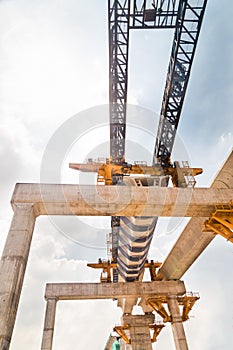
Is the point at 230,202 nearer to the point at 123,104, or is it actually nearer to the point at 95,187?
the point at 95,187

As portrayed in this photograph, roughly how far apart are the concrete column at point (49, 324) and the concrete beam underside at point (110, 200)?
35.8 feet

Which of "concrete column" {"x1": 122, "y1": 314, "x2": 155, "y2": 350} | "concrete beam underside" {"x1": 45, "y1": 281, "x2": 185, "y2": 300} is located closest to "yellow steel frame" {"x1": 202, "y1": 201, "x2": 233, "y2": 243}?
"concrete beam underside" {"x1": 45, "y1": 281, "x2": 185, "y2": 300}

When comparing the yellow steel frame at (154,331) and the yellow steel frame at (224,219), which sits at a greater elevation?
the yellow steel frame at (154,331)

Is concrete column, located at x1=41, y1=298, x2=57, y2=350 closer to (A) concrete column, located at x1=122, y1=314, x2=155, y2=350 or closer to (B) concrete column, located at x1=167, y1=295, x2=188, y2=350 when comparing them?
(B) concrete column, located at x1=167, y1=295, x2=188, y2=350

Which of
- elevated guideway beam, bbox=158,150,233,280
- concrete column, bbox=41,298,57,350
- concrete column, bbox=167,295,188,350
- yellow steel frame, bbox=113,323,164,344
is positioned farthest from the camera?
yellow steel frame, bbox=113,323,164,344

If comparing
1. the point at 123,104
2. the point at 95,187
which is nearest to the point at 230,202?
the point at 95,187

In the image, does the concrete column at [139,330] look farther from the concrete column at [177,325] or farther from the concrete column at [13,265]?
the concrete column at [13,265]

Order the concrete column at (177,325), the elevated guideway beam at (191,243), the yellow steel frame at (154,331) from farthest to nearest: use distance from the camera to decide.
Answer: the yellow steel frame at (154,331) → the concrete column at (177,325) → the elevated guideway beam at (191,243)

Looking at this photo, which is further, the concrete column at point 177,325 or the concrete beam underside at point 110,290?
the concrete beam underside at point 110,290

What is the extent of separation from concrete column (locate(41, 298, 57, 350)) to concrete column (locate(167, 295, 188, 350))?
8.35 meters

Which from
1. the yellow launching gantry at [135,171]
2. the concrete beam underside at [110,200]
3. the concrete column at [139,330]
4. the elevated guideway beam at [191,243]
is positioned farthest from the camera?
the concrete column at [139,330]

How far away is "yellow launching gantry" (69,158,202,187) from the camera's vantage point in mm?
18094

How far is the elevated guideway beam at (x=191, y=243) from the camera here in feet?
33.5

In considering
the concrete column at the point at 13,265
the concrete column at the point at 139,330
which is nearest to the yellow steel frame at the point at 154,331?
the concrete column at the point at 139,330
